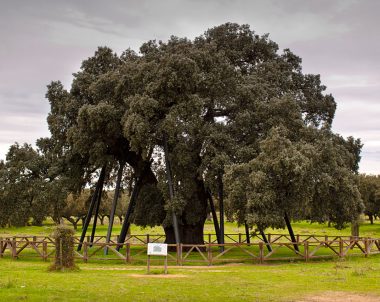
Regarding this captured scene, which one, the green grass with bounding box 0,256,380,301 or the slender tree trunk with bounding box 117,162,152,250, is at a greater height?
the slender tree trunk with bounding box 117,162,152,250

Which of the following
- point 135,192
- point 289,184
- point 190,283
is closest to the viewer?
point 190,283

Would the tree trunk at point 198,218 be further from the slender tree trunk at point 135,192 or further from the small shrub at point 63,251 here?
the small shrub at point 63,251

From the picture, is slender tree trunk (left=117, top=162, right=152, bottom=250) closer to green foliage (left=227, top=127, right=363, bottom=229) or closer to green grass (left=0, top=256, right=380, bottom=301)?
green grass (left=0, top=256, right=380, bottom=301)

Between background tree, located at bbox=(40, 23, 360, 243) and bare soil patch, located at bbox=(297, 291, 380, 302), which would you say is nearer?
bare soil patch, located at bbox=(297, 291, 380, 302)

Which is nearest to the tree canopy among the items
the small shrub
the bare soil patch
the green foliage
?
the green foliage

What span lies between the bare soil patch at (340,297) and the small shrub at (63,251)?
13.6 m

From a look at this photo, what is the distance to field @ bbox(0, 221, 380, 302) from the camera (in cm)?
1656

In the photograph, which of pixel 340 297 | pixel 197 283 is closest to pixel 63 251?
pixel 197 283

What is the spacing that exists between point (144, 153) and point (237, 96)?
26.5ft

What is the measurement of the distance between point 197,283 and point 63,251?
8.75 metres

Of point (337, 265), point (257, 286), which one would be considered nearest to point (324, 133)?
point (337, 265)

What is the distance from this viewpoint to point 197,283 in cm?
2042

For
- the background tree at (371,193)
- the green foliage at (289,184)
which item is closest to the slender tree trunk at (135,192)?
the green foliage at (289,184)

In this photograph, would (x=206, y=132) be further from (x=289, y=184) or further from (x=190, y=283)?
(x=190, y=283)
